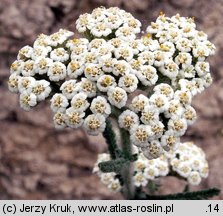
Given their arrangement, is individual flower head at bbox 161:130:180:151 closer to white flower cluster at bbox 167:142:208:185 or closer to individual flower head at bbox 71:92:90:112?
individual flower head at bbox 71:92:90:112

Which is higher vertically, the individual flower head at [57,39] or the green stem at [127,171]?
the individual flower head at [57,39]

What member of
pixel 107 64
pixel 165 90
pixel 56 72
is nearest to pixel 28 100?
pixel 56 72

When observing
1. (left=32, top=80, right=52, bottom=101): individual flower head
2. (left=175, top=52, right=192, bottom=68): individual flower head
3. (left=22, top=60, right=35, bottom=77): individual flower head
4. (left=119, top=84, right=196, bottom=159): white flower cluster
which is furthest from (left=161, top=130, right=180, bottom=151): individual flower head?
(left=22, top=60, right=35, bottom=77): individual flower head

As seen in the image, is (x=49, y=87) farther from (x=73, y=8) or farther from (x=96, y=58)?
(x=73, y=8)

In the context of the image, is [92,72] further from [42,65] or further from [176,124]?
[176,124]

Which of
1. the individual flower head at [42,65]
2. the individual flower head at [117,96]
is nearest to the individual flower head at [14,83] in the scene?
the individual flower head at [42,65]

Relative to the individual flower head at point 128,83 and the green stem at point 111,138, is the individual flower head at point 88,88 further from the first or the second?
the green stem at point 111,138

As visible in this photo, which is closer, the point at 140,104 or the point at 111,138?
the point at 140,104

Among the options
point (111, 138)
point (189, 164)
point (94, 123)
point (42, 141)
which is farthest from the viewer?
point (42, 141)
